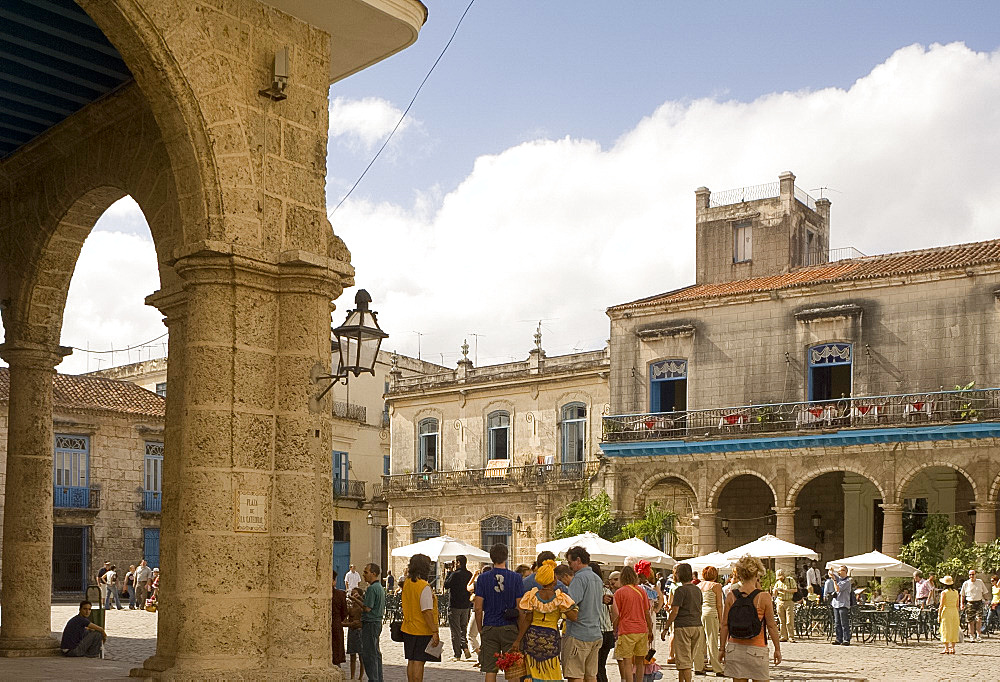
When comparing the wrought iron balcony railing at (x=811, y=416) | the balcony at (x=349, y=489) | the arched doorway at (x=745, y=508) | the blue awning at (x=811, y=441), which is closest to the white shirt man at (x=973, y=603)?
the blue awning at (x=811, y=441)

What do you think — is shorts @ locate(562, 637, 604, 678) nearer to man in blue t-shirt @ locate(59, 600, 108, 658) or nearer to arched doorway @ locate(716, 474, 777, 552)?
man in blue t-shirt @ locate(59, 600, 108, 658)

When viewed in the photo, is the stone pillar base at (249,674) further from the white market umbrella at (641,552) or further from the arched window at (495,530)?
the arched window at (495,530)

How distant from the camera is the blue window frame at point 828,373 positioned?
29.7 meters

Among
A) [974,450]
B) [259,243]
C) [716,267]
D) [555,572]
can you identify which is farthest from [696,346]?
[259,243]

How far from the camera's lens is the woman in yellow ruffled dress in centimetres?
922

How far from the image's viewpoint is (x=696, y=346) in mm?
31594

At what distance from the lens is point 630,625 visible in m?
11.2

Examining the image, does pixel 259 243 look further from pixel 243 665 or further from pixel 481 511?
pixel 481 511

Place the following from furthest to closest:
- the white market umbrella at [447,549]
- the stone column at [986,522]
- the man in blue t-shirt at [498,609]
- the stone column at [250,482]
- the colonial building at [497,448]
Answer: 1. the colonial building at [497,448]
2. the stone column at [986,522]
3. the white market umbrella at [447,549]
4. the man in blue t-shirt at [498,609]
5. the stone column at [250,482]

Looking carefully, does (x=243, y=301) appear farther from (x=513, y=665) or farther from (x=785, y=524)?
(x=785, y=524)

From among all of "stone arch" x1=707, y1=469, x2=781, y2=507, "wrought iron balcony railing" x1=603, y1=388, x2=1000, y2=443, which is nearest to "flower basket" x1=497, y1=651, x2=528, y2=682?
"wrought iron balcony railing" x1=603, y1=388, x2=1000, y2=443

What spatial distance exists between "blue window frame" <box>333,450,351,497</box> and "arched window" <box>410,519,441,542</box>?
5778 mm

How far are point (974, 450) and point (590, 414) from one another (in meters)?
11.8

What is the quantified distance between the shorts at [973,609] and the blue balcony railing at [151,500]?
23.8 meters
